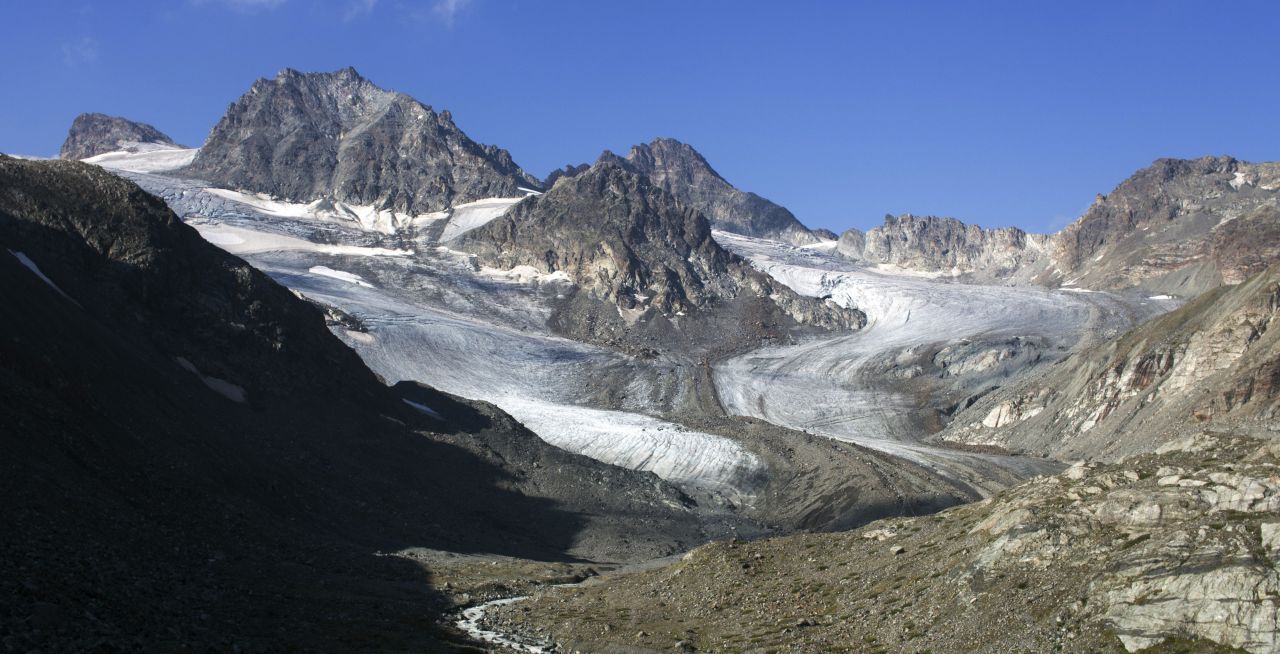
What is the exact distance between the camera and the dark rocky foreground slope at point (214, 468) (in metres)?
34.4

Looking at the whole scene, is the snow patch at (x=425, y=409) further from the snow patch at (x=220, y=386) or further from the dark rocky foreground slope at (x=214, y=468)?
the snow patch at (x=220, y=386)

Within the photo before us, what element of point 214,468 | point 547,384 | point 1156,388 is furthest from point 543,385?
point 214,468

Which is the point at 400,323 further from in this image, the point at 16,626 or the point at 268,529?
the point at 16,626

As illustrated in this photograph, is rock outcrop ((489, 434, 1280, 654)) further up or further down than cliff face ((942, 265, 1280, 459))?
further down

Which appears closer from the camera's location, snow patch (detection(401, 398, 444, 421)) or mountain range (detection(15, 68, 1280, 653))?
mountain range (detection(15, 68, 1280, 653))

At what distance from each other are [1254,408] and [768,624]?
76.0m

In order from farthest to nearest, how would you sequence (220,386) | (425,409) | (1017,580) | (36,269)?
(425,409)
(220,386)
(36,269)
(1017,580)

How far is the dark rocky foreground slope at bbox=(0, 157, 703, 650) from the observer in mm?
34438

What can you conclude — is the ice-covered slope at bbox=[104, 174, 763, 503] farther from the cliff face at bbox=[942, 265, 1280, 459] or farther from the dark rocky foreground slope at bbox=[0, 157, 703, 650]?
the cliff face at bbox=[942, 265, 1280, 459]

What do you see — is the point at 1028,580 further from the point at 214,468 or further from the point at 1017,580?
the point at 214,468

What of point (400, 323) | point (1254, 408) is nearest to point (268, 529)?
point (1254, 408)

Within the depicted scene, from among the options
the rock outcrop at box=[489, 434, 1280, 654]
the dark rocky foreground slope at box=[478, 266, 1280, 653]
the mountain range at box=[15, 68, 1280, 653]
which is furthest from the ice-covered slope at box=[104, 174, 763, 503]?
the rock outcrop at box=[489, 434, 1280, 654]

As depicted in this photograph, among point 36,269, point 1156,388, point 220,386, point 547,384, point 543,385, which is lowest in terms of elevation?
point 220,386

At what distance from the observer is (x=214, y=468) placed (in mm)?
57781
